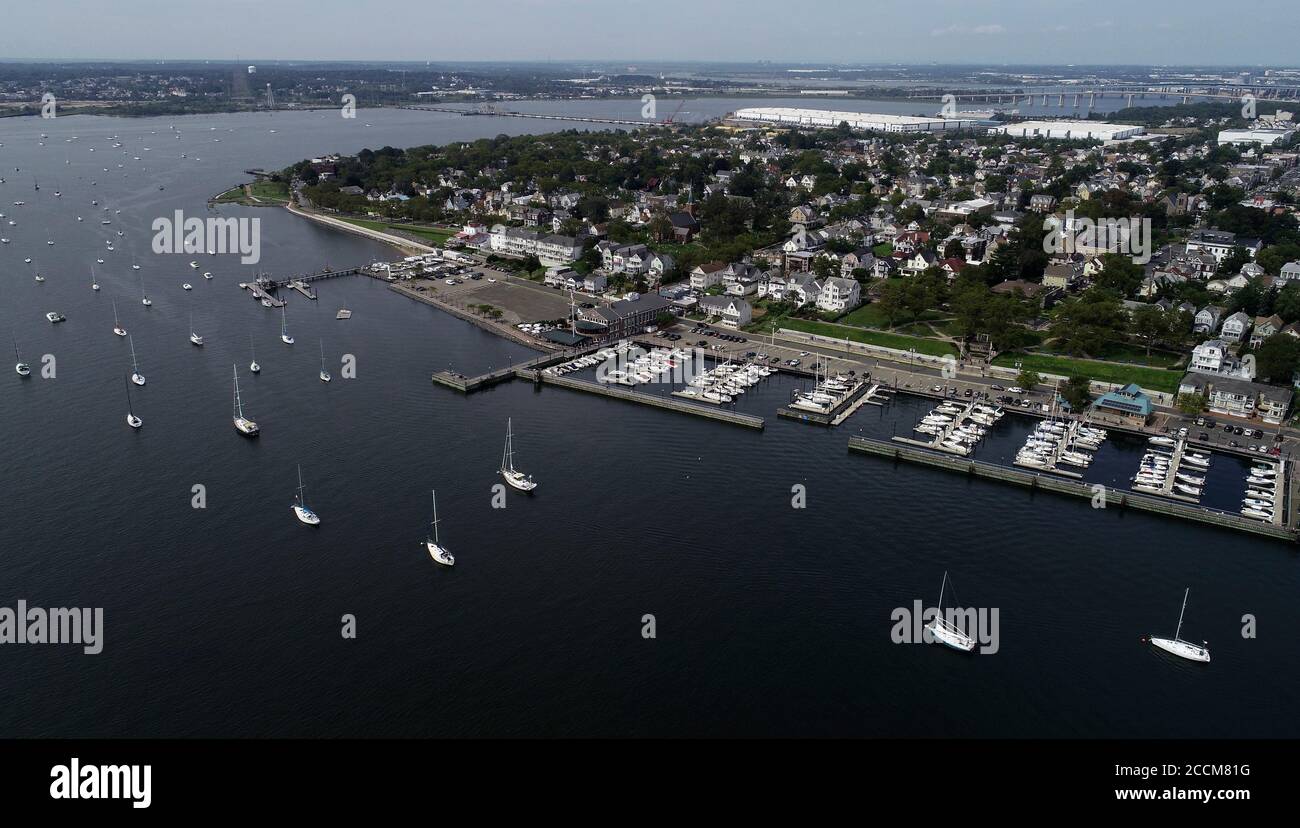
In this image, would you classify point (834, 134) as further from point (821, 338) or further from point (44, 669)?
point (44, 669)

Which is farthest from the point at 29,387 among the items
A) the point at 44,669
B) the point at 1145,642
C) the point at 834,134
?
the point at 834,134

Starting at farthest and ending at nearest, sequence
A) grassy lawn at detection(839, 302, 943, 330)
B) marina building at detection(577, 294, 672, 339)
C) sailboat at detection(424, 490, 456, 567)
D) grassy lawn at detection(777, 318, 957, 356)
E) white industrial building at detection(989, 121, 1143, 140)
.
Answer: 1. white industrial building at detection(989, 121, 1143, 140)
2. grassy lawn at detection(839, 302, 943, 330)
3. marina building at detection(577, 294, 672, 339)
4. grassy lawn at detection(777, 318, 957, 356)
5. sailboat at detection(424, 490, 456, 567)

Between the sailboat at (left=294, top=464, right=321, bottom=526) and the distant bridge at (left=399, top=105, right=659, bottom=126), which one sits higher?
the distant bridge at (left=399, top=105, right=659, bottom=126)

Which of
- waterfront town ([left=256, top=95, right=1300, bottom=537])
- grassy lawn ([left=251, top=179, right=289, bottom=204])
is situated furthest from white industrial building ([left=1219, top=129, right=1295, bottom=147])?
grassy lawn ([left=251, top=179, right=289, bottom=204])

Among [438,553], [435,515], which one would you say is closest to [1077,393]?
[435,515]

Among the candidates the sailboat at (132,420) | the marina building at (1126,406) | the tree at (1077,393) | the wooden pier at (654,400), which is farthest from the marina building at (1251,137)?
the sailboat at (132,420)

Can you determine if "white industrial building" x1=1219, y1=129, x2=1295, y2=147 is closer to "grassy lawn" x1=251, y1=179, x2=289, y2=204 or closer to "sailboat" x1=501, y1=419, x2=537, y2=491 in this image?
"grassy lawn" x1=251, y1=179, x2=289, y2=204

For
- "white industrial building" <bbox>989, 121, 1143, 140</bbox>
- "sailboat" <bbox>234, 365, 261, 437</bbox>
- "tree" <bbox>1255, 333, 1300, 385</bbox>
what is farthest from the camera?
"white industrial building" <bbox>989, 121, 1143, 140</bbox>

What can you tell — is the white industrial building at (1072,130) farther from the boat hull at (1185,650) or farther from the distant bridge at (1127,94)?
the boat hull at (1185,650)

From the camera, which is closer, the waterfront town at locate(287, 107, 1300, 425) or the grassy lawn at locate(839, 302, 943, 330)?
the waterfront town at locate(287, 107, 1300, 425)
